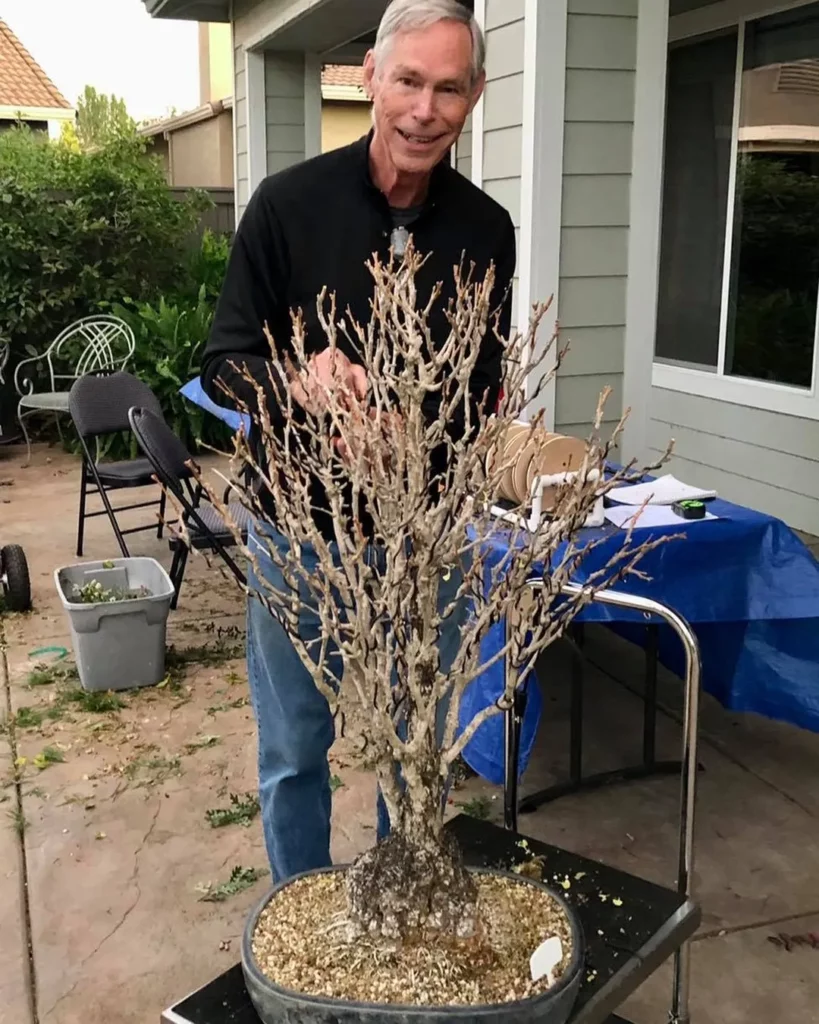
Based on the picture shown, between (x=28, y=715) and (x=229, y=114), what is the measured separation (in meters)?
10.8

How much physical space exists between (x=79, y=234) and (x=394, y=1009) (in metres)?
7.95

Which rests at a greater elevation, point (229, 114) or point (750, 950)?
point (229, 114)

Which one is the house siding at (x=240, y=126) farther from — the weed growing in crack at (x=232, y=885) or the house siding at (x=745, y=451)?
the weed growing in crack at (x=232, y=885)

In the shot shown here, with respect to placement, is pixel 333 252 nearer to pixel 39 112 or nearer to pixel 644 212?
pixel 644 212

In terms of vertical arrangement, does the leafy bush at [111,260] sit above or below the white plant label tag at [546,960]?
above

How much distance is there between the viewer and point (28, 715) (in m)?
3.63

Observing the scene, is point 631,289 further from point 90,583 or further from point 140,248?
point 140,248

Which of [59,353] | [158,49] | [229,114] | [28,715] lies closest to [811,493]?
[28,715]

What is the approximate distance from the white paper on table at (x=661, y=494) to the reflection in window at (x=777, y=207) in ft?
7.20

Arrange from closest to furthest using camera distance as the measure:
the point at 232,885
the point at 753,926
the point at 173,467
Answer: the point at 753,926, the point at 232,885, the point at 173,467

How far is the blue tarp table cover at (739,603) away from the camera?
264 cm

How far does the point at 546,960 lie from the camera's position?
1307 mm

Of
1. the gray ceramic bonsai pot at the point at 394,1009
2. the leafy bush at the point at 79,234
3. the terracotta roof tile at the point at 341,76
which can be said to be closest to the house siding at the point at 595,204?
the gray ceramic bonsai pot at the point at 394,1009

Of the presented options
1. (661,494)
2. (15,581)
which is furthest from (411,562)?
(15,581)
